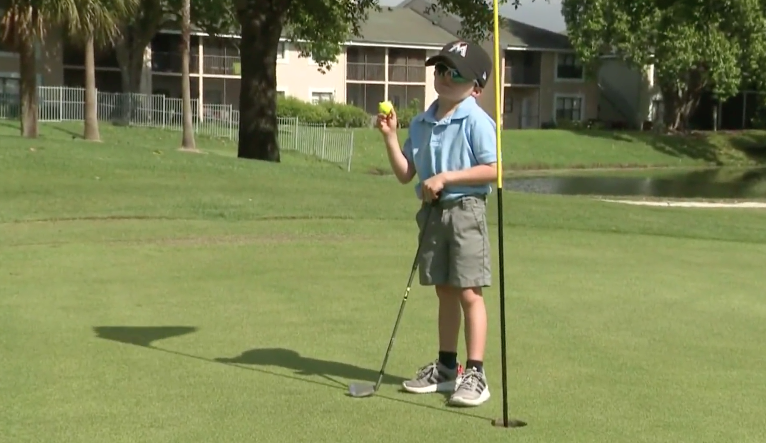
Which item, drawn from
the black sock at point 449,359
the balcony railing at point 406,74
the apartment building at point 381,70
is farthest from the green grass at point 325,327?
the balcony railing at point 406,74

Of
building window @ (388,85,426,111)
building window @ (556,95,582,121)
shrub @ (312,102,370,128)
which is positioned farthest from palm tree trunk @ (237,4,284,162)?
building window @ (556,95,582,121)

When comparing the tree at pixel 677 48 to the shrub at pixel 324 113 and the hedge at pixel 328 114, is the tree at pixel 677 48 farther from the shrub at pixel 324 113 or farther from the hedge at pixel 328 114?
the shrub at pixel 324 113

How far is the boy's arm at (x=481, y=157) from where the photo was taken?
590 centimetres

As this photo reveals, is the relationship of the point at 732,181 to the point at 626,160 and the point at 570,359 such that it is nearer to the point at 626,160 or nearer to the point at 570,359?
the point at 626,160

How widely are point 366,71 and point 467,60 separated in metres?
60.4

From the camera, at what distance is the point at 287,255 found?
37.7 feet

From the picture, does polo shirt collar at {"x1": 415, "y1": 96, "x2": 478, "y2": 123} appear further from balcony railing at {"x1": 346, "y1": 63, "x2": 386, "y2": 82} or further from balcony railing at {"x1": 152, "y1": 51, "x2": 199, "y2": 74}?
balcony railing at {"x1": 346, "y1": 63, "x2": 386, "y2": 82}

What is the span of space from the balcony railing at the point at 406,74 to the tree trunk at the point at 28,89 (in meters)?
36.3

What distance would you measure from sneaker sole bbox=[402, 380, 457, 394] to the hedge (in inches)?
1870

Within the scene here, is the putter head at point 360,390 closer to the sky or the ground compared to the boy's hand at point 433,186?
closer to the ground

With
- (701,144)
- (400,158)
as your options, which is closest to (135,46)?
(701,144)

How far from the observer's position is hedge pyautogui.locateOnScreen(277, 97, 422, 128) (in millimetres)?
54625

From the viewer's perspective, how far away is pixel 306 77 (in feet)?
211

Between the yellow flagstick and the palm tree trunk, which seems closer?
the yellow flagstick
